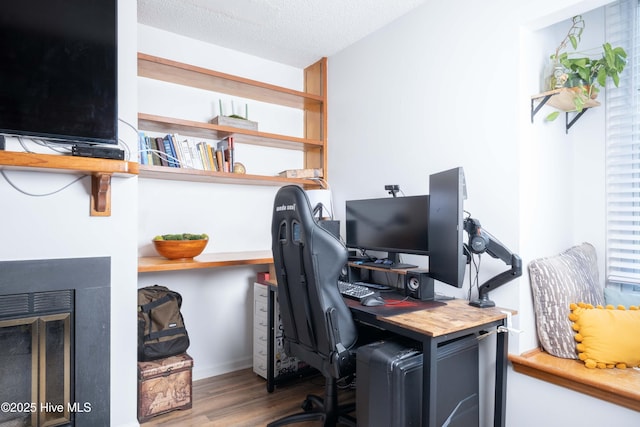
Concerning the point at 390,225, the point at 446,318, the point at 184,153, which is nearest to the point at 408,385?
the point at 446,318

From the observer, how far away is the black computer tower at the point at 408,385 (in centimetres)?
144

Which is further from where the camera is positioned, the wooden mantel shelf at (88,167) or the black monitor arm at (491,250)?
the black monitor arm at (491,250)

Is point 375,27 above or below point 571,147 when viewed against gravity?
above

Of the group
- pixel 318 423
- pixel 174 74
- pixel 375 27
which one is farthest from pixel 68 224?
pixel 375 27

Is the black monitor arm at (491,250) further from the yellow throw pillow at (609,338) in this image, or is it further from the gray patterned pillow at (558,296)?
the yellow throw pillow at (609,338)

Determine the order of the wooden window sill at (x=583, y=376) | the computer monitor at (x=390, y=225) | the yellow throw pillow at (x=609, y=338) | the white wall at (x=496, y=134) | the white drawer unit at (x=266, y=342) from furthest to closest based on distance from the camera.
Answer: the white drawer unit at (x=266, y=342) → the computer monitor at (x=390, y=225) → the white wall at (x=496, y=134) → the yellow throw pillow at (x=609, y=338) → the wooden window sill at (x=583, y=376)

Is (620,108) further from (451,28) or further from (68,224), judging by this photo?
(68,224)

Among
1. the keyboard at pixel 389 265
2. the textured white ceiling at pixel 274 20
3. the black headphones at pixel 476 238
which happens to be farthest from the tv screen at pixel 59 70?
the black headphones at pixel 476 238

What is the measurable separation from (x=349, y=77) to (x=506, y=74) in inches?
51.6

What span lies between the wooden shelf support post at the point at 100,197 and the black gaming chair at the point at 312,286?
828mm

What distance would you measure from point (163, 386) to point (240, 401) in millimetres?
490

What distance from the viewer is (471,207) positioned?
79.6 inches

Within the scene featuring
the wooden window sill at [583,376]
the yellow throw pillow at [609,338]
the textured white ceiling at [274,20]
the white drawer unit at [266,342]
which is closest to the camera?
the wooden window sill at [583,376]

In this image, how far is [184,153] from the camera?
2.47 meters
